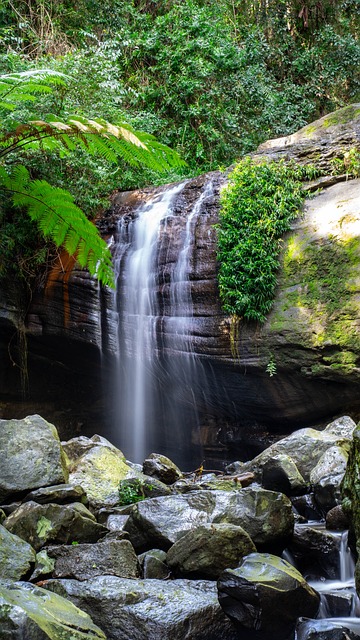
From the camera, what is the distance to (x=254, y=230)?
9.12m

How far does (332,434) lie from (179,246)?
3898 mm

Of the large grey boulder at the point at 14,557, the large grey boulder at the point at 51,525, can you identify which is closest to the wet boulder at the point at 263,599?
the large grey boulder at the point at 14,557

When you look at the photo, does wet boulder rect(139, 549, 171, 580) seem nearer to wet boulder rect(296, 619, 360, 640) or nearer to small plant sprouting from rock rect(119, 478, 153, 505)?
wet boulder rect(296, 619, 360, 640)

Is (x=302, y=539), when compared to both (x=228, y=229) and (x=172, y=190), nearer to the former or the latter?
(x=228, y=229)

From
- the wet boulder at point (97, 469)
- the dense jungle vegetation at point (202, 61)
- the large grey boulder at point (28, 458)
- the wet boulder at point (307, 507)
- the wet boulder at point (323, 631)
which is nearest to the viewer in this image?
the wet boulder at point (323, 631)

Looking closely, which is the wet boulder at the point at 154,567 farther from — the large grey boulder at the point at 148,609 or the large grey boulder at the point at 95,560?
the large grey boulder at the point at 148,609

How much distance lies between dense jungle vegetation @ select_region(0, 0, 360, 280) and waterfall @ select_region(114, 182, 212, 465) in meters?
2.22

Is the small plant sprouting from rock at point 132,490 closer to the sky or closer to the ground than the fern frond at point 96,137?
closer to the ground

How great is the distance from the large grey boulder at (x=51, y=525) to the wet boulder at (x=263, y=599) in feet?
4.95

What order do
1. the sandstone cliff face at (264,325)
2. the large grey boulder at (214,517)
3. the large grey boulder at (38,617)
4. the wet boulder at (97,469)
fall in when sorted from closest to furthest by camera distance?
the large grey boulder at (38,617) < the large grey boulder at (214,517) < the wet boulder at (97,469) < the sandstone cliff face at (264,325)

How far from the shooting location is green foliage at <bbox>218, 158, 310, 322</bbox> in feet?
28.9

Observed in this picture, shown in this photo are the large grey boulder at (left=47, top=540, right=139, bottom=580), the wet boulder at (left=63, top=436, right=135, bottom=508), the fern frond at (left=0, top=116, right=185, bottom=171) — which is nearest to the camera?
the large grey boulder at (left=47, top=540, right=139, bottom=580)

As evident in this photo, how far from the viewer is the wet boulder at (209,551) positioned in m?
4.16

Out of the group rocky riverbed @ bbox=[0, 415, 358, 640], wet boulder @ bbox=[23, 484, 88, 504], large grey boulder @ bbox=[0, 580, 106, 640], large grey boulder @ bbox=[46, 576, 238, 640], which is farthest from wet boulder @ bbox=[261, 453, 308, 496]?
large grey boulder @ bbox=[0, 580, 106, 640]
